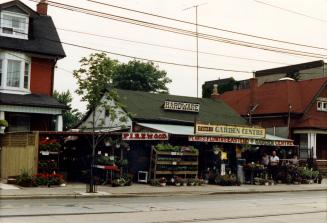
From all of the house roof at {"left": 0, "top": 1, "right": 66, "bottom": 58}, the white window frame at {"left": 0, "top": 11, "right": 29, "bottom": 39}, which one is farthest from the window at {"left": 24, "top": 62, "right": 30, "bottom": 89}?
the white window frame at {"left": 0, "top": 11, "right": 29, "bottom": 39}

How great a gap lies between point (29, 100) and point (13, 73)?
6.64ft

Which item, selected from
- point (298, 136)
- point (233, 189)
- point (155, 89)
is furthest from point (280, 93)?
point (155, 89)

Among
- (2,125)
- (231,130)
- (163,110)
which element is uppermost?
(163,110)

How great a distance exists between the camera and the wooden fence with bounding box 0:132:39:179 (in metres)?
22.1

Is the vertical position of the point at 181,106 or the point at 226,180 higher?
the point at 181,106

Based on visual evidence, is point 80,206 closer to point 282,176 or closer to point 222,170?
point 222,170

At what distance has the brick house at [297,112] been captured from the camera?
39.3 m

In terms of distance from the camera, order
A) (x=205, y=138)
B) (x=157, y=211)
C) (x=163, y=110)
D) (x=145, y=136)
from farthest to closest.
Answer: (x=163, y=110) < (x=205, y=138) < (x=145, y=136) < (x=157, y=211)

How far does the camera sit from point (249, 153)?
3181 cm

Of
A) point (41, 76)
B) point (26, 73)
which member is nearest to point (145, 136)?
point (41, 76)

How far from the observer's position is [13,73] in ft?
91.2

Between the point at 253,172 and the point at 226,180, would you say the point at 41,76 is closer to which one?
the point at 226,180

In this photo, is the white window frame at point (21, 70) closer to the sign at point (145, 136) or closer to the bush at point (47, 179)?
the sign at point (145, 136)

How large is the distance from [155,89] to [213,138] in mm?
41925
